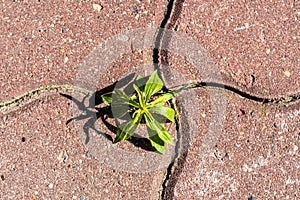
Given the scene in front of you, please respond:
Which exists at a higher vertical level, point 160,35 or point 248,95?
point 160,35

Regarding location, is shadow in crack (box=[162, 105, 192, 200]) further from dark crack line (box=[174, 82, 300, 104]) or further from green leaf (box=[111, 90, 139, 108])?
green leaf (box=[111, 90, 139, 108])

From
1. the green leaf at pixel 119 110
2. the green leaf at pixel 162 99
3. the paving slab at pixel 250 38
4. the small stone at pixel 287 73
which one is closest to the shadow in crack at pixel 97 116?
the green leaf at pixel 119 110

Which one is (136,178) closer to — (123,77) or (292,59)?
(123,77)

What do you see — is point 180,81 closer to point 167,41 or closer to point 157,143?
point 167,41

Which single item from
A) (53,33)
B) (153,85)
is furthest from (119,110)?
(53,33)

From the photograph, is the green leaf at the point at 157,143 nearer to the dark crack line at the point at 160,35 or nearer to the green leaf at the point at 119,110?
the green leaf at the point at 119,110

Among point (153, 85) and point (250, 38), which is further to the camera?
point (250, 38)
